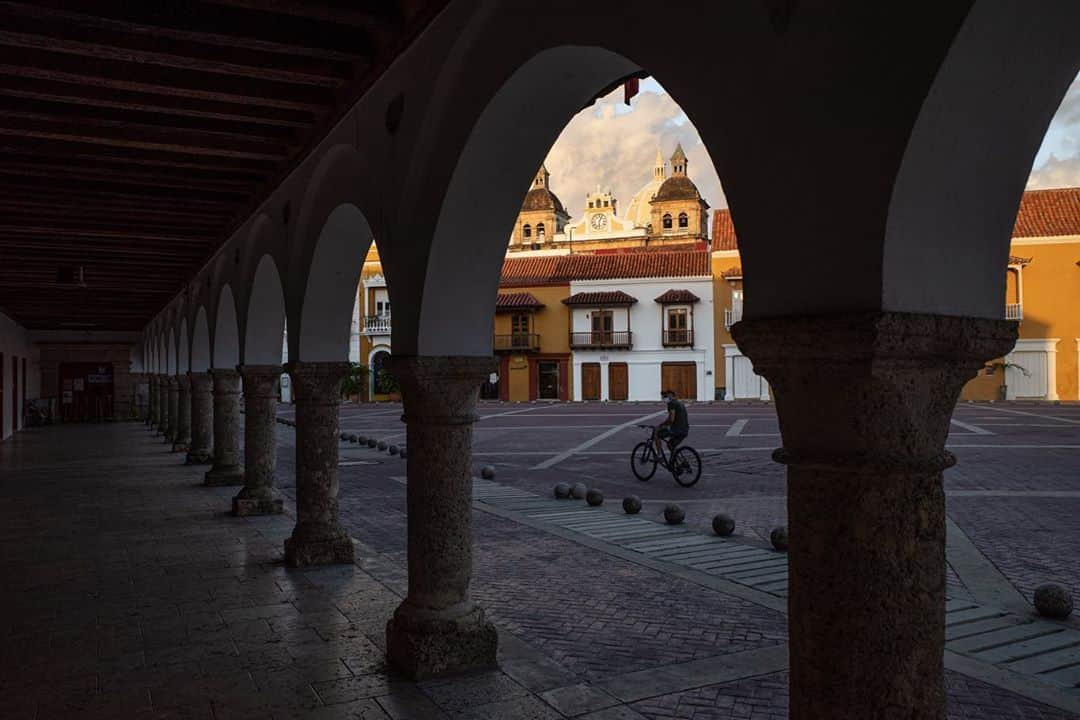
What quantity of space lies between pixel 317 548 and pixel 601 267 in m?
36.4

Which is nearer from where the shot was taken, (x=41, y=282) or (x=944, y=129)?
(x=944, y=129)

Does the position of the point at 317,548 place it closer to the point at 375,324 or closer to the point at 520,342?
the point at 520,342

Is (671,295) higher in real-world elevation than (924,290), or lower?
higher

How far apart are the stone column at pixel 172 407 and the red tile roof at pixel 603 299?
24440 mm

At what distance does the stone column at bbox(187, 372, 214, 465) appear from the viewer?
14047 mm

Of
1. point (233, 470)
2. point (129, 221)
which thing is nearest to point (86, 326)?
point (233, 470)

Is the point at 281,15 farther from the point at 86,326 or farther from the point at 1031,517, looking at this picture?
the point at 86,326

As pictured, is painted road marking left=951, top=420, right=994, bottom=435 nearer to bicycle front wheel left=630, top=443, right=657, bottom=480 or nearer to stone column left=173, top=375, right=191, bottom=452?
bicycle front wheel left=630, top=443, right=657, bottom=480

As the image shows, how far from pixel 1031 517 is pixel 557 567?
5598 mm

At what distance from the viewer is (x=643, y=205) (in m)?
77.8

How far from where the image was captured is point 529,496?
11.0m

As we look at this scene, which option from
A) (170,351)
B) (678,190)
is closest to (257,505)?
(170,351)

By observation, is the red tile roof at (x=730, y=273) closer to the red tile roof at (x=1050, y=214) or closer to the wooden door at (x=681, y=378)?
the red tile roof at (x=1050, y=214)

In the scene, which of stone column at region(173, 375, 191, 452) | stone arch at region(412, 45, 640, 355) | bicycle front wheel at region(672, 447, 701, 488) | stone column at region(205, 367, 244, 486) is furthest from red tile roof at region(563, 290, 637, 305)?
stone arch at region(412, 45, 640, 355)
